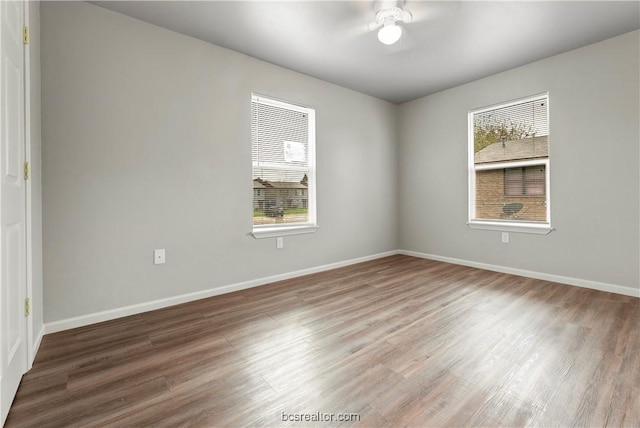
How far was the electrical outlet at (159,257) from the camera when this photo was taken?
8.66 feet

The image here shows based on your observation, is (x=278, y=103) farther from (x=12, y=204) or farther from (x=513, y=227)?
(x=513, y=227)

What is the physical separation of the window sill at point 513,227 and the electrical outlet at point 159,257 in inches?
154

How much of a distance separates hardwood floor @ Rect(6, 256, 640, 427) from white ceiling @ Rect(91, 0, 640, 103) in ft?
8.55

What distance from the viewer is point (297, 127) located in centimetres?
375

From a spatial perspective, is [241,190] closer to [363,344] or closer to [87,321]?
[87,321]

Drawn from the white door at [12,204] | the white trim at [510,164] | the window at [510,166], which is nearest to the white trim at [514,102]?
the window at [510,166]

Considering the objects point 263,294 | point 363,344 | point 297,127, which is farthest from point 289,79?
point 363,344

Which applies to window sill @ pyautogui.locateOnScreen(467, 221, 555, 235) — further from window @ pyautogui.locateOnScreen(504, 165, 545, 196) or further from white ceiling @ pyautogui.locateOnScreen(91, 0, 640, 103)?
→ white ceiling @ pyautogui.locateOnScreen(91, 0, 640, 103)

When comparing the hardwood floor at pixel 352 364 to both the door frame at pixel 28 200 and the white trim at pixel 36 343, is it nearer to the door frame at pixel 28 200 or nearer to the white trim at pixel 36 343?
the white trim at pixel 36 343

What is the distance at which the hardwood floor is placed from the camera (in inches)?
53.2

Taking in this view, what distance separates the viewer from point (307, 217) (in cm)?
391

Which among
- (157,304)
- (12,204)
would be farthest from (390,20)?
(157,304)

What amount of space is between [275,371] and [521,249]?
349 centimetres

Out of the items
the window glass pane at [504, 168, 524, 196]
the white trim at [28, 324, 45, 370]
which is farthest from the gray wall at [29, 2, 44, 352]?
the window glass pane at [504, 168, 524, 196]
